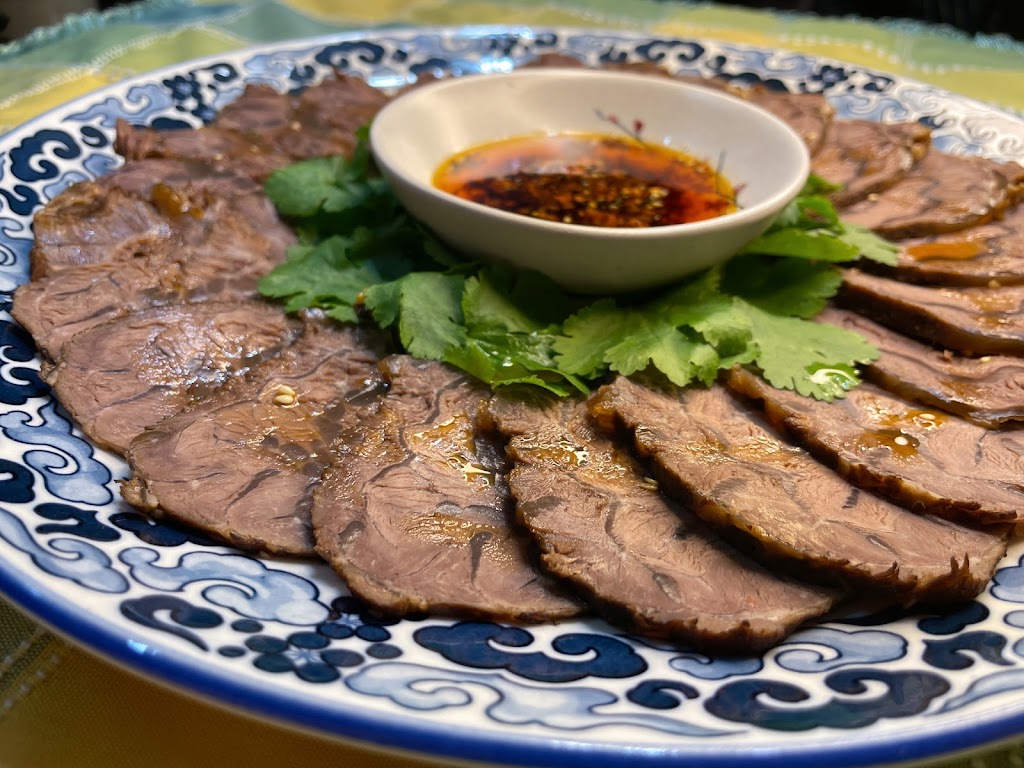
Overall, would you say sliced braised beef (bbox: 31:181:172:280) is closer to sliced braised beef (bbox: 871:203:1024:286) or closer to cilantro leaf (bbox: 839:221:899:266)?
cilantro leaf (bbox: 839:221:899:266)

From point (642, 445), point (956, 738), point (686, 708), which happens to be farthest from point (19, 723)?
point (956, 738)

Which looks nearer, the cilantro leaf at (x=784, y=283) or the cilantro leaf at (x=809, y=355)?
the cilantro leaf at (x=809, y=355)

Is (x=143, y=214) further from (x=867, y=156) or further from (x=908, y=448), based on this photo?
(x=867, y=156)

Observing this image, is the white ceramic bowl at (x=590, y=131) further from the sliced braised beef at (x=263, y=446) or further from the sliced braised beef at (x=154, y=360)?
the sliced braised beef at (x=154, y=360)

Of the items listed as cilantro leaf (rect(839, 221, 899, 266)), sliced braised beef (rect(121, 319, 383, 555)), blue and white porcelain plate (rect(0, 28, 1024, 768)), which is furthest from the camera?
cilantro leaf (rect(839, 221, 899, 266))

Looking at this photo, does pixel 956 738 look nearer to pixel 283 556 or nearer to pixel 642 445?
pixel 642 445

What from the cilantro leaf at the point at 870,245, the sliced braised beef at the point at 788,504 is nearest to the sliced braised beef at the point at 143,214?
the sliced braised beef at the point at 788,504

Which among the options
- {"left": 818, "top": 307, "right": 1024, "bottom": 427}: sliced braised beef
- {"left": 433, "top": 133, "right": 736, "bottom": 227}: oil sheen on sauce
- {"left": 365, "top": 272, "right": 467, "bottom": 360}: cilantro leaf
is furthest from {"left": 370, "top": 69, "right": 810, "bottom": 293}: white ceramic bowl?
{"left": 818, "top": 307, "right": 1024, "bottom": 427}: sliced braised beef
